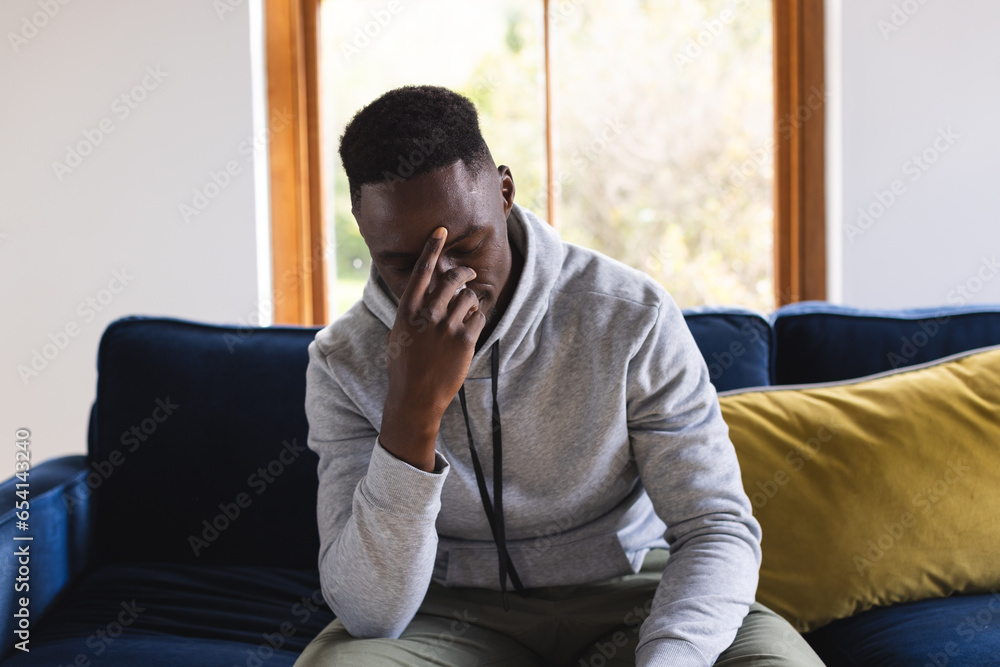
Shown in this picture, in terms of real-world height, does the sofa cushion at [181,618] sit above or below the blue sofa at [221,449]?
below

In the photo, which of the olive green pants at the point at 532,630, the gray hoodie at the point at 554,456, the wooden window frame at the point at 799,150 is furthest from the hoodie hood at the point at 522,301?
the wooden window frame at the point at 799,150

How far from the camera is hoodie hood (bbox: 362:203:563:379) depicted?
3.75 feet

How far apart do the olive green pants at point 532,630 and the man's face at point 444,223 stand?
1.48 ft

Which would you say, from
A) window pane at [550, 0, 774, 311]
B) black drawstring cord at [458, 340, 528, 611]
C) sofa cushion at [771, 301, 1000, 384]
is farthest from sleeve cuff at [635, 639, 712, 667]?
window pane at [550, 0, 774, 311]

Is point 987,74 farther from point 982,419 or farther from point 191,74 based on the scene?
point 191,74

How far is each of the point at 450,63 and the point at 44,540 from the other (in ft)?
5.67

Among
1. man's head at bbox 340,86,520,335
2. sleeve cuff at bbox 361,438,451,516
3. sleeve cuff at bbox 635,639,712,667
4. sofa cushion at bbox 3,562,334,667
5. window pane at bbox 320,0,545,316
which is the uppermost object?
window pane at bbox 320,0,545,316

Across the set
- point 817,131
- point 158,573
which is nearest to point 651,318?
point 158,573

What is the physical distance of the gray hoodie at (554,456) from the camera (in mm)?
1045

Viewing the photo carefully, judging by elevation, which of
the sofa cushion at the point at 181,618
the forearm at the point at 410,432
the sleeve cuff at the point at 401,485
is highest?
the forearm at the point at 410,432

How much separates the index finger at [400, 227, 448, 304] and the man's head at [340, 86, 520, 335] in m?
0.02

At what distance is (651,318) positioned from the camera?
1.13m

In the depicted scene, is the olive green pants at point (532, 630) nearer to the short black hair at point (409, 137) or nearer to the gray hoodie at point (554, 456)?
the gray hoodie at point (554, 456)

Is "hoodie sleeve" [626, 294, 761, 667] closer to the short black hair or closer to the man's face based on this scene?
the man's face
